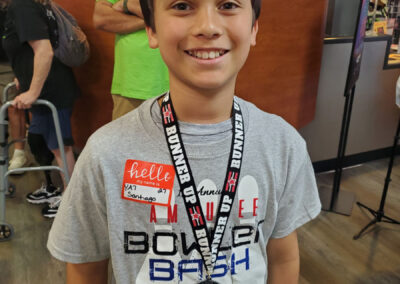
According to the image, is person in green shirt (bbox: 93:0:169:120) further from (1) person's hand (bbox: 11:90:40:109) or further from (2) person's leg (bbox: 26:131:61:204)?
(2) person's leg (bbox: 26:131:61:204)

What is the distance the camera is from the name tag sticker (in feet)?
2.33

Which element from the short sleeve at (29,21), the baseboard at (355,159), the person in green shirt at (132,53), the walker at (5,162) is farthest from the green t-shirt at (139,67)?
the baseboard at (355,159)

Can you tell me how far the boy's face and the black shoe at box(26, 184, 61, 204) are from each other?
2.44 metres

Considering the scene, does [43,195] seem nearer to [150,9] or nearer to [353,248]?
[353,248]

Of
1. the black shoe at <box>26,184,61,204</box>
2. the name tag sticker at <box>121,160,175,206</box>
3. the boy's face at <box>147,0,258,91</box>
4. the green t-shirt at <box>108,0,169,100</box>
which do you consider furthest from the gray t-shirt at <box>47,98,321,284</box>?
the black shoe at <box>26,184,61,204</box>

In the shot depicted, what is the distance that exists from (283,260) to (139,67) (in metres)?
1.13

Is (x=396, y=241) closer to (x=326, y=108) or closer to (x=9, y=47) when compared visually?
(x=326, y=108)

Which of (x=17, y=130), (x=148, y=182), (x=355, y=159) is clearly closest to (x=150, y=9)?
(x=148, y=182)

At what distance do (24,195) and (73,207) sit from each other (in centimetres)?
251

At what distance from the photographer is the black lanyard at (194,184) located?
0.70 metres

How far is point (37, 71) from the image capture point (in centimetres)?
207

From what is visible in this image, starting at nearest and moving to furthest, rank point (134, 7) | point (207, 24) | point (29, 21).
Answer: point (207, 24) → point (134, 7) → point (29, 21)

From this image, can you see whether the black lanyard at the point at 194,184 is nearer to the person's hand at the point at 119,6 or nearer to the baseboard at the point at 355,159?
the person's hand at the point at 119,6

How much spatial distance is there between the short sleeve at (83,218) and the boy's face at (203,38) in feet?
0.82
